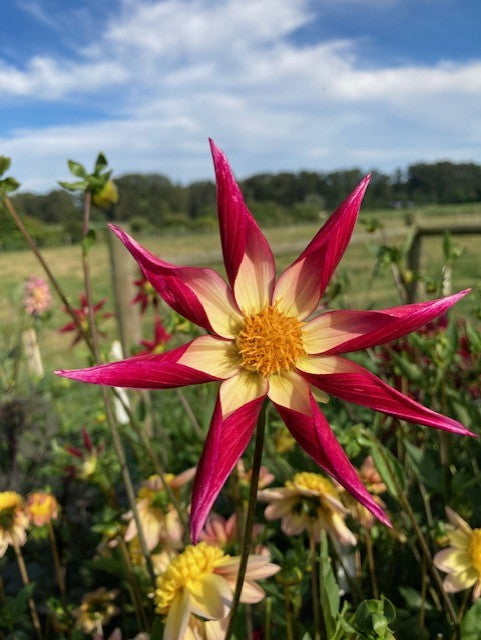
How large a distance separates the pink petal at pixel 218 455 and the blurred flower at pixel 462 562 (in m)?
0.31

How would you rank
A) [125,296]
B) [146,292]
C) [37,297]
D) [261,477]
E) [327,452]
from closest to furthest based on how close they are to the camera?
[327,452] < [261,477] < [146,292] < [37,297] < [125,296]

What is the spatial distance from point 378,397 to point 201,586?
26cm

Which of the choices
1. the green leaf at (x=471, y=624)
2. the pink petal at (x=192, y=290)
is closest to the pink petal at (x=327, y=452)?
the pink petal at (x=192, y=290)

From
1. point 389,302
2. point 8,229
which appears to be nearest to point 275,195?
point 389,302

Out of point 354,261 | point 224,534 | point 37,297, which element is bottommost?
point 224,534

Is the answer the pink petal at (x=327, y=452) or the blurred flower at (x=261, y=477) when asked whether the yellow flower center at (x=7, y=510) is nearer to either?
the blurred flower at (x=261, y=477)

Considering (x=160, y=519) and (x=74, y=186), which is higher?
(x=74, y=186)

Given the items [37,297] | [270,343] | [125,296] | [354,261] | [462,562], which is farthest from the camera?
[354,261]

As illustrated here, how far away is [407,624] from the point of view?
69 cm

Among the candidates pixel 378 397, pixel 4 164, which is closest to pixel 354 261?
pixel 4 164

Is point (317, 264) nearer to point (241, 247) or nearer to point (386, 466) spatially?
point (241, 247)

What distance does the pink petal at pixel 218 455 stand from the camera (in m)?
0.35

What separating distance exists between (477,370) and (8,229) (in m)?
0.73

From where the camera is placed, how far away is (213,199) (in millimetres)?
19203
